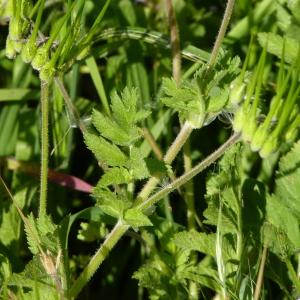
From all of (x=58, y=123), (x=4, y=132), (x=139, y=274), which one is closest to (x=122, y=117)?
(x=139, y=274)

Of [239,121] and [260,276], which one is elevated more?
[239,121]

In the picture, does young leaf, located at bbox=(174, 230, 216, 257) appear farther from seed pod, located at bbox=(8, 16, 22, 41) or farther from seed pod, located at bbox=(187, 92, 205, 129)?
seed pod, located at bbox=(8, 16, 22, 41)

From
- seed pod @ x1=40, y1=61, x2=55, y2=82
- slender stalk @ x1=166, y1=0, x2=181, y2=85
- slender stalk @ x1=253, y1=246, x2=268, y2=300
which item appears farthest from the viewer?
slender stalk @ x1=166, y1=0, x2=181, y2=85

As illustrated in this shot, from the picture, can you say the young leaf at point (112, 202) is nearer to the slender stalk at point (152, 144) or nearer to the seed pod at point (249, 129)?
the seed pod at point (249, 129)

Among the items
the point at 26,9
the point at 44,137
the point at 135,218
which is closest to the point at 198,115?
the point at 135,218

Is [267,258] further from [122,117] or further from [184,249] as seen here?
[122,117]

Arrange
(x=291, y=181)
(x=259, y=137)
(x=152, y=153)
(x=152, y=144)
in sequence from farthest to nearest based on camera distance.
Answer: (x=152, y=153), (x=152, y=144), (x=291, y=181), (x=259, y=137)

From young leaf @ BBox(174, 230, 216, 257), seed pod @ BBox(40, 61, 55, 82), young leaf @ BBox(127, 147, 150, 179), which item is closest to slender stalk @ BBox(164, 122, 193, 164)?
young leaf @ BBox(127, 147, 150, 179)

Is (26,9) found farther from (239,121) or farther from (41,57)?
(239,121)
